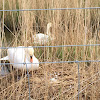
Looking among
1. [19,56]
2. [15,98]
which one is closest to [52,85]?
[15,98]

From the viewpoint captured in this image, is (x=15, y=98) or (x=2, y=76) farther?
(x=2, y=76)

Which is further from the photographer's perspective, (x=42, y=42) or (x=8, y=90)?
(x=42, y=42)

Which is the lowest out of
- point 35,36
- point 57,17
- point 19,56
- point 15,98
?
point 15,98

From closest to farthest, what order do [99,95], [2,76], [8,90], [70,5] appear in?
[99,95]
[8,90]
[2,76]
[70,5]

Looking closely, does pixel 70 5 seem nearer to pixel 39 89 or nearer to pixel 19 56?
pixel 19 56

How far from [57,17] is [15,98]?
3.10 ft

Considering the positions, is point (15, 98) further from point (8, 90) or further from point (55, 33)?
point (55, 33)

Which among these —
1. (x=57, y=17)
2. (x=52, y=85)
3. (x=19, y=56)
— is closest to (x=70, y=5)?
(x=57, y=17)

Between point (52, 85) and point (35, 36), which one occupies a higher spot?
point (35, 36)

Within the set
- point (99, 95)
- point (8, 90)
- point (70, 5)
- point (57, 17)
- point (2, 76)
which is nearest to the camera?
point (99, 95)

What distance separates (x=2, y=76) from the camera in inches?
84.0

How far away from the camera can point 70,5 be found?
2.61 meters

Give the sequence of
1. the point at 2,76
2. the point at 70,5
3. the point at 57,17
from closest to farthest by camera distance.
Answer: the point at 2,76
the point at 57,17
the point at 70,5

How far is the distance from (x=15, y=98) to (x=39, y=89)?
0.21 meters
